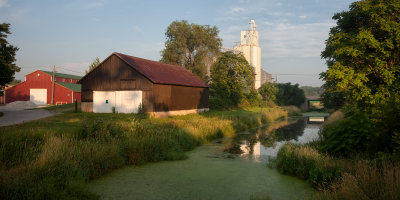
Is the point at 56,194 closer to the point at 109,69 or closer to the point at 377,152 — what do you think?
the point at 377,152

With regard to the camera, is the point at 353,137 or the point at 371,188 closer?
the point at 371,188

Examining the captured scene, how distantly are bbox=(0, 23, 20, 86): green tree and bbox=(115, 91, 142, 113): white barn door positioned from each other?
28.5 feet

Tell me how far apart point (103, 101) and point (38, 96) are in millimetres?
28085

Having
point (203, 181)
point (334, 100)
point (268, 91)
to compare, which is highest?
point (268, 91)

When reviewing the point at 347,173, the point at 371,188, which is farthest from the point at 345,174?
the point at 371,188

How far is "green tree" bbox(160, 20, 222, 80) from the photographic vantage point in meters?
46.2

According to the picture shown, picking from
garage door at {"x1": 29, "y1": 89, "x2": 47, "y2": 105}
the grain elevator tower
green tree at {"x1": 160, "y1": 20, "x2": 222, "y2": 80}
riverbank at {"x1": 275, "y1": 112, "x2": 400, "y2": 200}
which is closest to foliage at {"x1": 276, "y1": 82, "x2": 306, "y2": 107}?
the grain elevator tower

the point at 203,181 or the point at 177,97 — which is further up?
the point at 177,97

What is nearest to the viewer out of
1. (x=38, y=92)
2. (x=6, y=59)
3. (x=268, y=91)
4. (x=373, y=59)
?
(x=373, y=59)

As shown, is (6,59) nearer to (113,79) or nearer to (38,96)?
(113,79)

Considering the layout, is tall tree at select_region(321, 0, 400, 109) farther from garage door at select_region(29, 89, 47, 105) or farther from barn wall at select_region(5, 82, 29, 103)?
barn wall at select_region(5, 82, 29, 103)

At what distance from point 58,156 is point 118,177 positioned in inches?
69.8

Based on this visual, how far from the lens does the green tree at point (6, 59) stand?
22.2 meters

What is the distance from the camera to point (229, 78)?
3797cm
